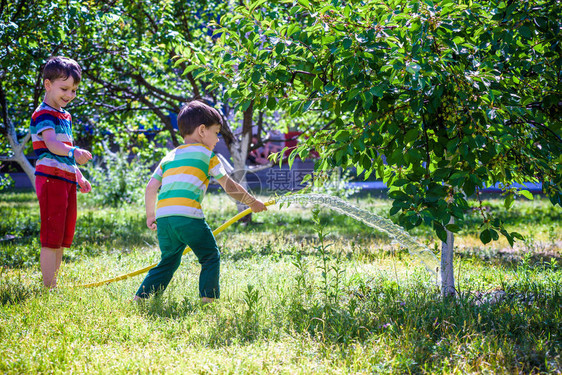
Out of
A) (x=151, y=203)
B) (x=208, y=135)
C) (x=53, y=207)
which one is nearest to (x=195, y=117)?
(x=208, y=135)

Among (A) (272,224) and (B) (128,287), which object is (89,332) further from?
(A) (272,224)

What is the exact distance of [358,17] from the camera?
9.78ft

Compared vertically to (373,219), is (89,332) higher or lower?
lower

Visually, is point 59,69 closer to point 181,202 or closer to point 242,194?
point 181,202

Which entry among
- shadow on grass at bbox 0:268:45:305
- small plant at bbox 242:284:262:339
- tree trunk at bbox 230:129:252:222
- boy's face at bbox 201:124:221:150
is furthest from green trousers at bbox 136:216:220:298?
tree trunk at bbox 230:129:252:222

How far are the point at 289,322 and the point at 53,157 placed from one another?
213cm

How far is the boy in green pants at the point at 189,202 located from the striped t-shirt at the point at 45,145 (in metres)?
0.75

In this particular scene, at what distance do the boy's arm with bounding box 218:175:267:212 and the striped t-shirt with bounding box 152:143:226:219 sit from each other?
0.21 ft

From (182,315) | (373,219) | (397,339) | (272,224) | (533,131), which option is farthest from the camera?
(272,224)

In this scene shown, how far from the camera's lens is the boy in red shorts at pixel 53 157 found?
140 inches

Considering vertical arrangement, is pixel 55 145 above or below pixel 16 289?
above

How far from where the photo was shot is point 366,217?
3.70 m

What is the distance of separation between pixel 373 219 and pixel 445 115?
3.81 ft

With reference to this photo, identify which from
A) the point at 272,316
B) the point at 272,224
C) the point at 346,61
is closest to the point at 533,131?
the point at 346,61
